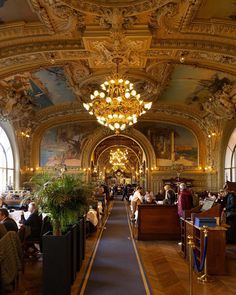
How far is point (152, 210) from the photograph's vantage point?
10.2 meters

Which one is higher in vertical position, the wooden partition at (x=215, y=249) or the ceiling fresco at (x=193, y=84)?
the ceiling fresco at (x=193, y=84)

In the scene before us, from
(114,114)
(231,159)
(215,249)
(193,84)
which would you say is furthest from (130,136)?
(215,249)

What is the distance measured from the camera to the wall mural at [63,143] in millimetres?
21297

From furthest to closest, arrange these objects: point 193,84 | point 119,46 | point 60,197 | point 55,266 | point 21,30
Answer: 1. point 193,84
2. point 119,46
3. point 21,30
4. point 60,197
5. point 55,266

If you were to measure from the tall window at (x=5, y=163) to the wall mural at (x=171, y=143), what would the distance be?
789cm

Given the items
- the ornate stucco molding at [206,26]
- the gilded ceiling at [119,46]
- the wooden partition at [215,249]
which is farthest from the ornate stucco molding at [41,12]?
the wooden partition at [215,249]

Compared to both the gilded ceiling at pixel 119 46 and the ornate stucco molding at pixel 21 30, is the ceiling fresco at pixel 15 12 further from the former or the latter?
the ornate stucco molding at pixel 21 30

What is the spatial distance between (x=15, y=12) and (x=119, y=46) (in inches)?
102

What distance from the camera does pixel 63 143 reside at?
21438mm

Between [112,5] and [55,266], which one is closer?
[55,266]

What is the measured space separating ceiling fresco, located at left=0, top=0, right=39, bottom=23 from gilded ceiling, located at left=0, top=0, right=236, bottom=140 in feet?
0.06

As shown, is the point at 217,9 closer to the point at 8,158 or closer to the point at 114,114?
the point at 114,114

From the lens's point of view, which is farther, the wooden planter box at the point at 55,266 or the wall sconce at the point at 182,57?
the wall sconce at the point at 182,57

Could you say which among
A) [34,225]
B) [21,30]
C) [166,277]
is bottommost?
[166,277]
